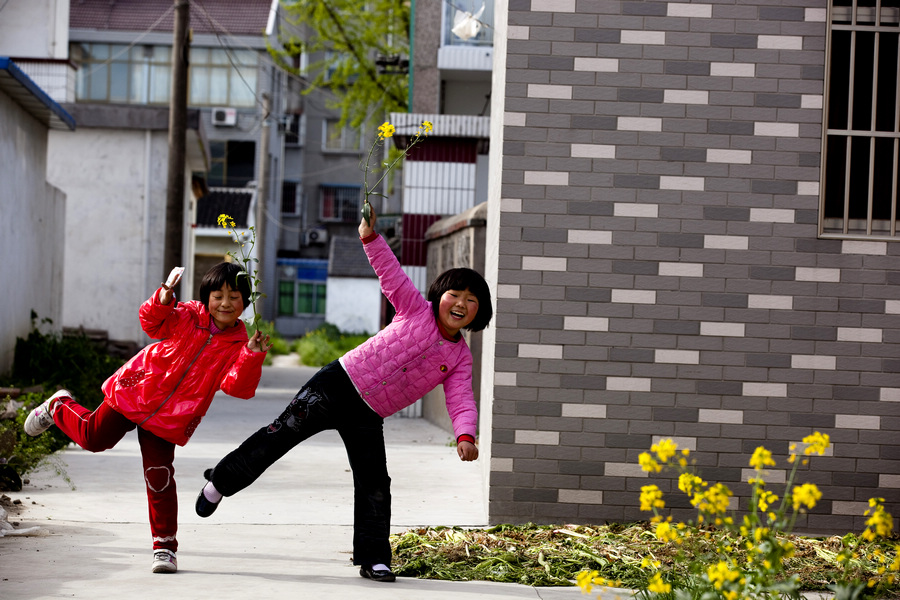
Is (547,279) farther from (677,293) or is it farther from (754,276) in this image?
(754,276)

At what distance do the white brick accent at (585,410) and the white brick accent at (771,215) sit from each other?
1427 millimetres

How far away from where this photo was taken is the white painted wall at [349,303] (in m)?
37.3

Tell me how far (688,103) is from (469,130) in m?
6.94

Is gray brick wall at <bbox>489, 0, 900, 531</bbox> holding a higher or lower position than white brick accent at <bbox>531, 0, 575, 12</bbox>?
lower

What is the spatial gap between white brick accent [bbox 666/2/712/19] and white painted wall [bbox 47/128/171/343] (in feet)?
39.1

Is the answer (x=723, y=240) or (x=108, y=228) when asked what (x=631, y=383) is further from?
(x=108, y=228)

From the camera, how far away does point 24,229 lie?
1212cm

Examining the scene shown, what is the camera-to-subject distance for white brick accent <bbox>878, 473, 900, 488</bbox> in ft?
20.2

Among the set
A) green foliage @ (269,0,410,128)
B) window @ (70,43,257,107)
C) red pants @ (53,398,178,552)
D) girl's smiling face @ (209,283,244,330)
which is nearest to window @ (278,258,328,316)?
window @ (70,43,257,107)

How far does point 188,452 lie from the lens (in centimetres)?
894

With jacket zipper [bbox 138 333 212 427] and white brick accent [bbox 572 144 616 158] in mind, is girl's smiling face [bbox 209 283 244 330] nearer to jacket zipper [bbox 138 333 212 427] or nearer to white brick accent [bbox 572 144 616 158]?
jacket zipper [bbox 138 333 212 427]

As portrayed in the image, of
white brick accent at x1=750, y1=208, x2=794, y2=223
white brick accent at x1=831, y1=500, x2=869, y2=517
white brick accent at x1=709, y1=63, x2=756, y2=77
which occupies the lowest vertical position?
white brick accent at x1=831, y1=500, x2=869, y2=517

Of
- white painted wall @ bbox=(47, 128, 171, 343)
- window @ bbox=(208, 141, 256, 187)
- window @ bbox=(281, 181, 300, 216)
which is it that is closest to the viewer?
white painted wall @ bbox=(47, 128, 171, 343)

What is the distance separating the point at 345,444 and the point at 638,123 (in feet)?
8.88
